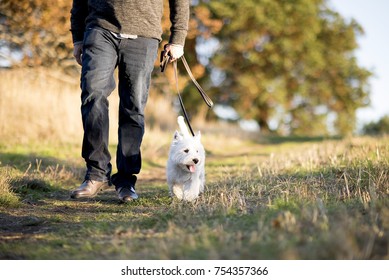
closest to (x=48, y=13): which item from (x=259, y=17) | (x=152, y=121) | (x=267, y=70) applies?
(x=152, y=121)

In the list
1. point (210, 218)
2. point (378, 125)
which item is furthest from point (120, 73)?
point (378, 125)

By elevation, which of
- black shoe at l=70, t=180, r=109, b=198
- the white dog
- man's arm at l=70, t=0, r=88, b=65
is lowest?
black shoe at l=70, t=180, r=109, b=198

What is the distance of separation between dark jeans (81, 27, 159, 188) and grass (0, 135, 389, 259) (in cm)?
34

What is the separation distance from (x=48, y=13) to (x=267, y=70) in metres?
13.0

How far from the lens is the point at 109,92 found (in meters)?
4.32

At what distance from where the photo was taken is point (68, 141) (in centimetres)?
849

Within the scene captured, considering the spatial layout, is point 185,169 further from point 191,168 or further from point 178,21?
point 178,21

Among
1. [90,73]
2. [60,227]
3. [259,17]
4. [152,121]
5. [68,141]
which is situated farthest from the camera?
[259,17]

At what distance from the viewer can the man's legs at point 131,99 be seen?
4.25 meters

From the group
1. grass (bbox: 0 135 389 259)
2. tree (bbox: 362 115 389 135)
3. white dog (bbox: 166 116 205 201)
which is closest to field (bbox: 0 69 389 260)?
grass (bbox: 0 135 389 259)

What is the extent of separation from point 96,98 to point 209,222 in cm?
162

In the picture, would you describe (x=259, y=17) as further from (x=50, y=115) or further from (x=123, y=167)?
(x=123, y=167)

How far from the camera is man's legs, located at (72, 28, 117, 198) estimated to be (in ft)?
13.5

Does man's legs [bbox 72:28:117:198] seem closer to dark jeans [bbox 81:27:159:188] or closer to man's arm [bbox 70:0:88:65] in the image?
dark jeans [bbox 81:27:159:188]
